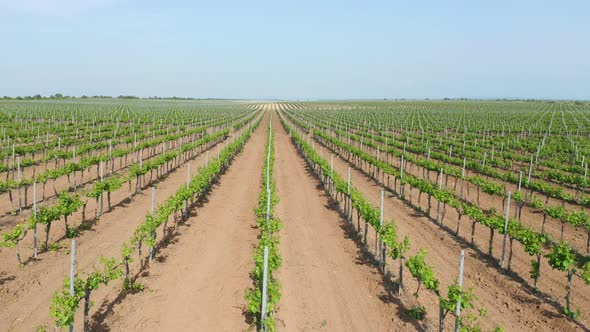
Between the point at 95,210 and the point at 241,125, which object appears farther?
the point at 241,125

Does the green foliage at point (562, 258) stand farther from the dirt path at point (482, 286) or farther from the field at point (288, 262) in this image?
the dirt path at point (482, 286)

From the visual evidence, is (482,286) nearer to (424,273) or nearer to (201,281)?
(424,273)

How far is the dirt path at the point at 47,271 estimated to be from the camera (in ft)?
26.7

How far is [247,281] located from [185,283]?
1.59 meters

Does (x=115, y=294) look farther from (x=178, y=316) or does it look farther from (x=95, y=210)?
(x=95, y=210)

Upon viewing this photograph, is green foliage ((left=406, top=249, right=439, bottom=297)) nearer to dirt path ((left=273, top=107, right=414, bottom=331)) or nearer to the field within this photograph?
the field

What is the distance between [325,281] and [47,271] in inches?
289

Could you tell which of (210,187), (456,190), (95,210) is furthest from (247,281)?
(456,190)

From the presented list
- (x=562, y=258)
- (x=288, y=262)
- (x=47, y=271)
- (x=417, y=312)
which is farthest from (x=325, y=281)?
(x=47, y=271)

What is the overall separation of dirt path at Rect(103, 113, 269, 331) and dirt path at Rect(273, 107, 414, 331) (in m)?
1.18

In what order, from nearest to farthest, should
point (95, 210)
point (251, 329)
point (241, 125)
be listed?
point (251, 329), point (95, 210), point (241, 125)

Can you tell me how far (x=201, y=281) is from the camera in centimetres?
1002

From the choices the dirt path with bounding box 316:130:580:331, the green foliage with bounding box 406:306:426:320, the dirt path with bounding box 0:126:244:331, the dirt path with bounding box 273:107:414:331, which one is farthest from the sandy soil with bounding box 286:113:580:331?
the dirt path with bounding box 0:126:244:331

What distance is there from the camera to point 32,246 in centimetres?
1151
